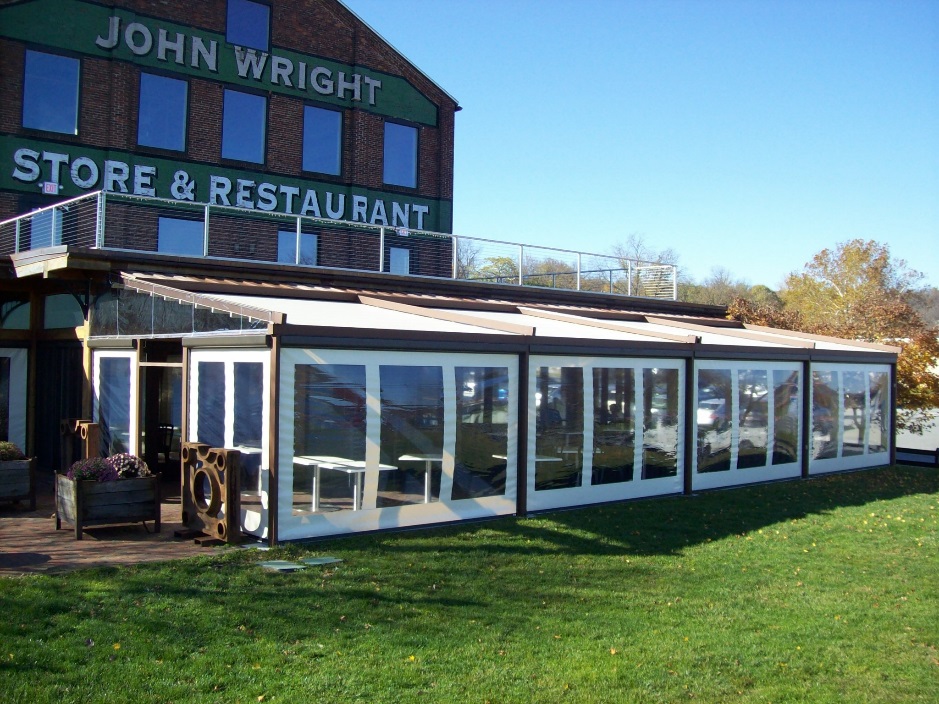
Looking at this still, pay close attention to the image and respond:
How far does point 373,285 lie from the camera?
587 inches

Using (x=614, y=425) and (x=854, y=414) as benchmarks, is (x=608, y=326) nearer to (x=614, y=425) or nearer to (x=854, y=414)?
(x=614, y=425)

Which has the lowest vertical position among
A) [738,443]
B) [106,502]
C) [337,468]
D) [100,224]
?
[106,502]

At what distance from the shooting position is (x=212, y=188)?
67.6 feet

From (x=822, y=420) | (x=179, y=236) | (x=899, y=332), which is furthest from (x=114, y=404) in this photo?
(x=899, y=332)

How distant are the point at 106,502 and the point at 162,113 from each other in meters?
13.5

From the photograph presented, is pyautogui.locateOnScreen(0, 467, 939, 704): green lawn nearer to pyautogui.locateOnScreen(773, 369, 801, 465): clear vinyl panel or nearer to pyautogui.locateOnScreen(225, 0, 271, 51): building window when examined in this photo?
pyautogui.locateOnScreen(773, 369, 801, 465): clear vinyl panel

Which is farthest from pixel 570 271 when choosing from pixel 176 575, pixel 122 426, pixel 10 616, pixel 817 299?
pixel 817 299

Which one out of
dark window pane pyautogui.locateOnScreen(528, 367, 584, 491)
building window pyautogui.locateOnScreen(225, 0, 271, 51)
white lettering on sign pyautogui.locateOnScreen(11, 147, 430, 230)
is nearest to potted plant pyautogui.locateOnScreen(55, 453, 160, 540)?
dark window pane pyautogui.locateOnScreen(528, 367, 584, 491)

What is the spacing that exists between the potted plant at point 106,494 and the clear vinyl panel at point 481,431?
3.22m

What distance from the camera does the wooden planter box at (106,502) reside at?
8672mm

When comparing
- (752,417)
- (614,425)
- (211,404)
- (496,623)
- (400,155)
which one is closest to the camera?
(496,623)

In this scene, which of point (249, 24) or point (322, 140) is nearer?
point (249, 24)

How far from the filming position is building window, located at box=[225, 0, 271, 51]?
20.9 meters

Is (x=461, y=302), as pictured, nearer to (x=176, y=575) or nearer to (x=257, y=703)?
(x=176, y=575)
